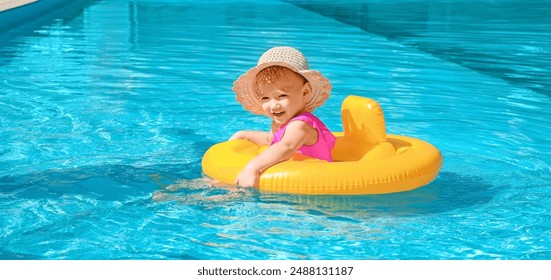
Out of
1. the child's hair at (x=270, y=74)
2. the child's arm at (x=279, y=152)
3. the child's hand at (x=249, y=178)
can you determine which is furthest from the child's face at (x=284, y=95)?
the child's hand at (x=249, y=178)

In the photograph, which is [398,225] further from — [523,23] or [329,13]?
[329,13]

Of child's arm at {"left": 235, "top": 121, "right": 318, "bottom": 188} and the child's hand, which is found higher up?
child's arm at {"left": 235, "top": 121, "right": 318, "bottom": 188}

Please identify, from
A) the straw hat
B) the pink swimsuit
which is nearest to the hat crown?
the straw hat

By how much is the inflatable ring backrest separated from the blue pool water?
35cm

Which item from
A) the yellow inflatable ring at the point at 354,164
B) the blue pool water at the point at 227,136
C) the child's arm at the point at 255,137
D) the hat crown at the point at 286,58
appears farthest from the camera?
the child's arm at the point at 255,137

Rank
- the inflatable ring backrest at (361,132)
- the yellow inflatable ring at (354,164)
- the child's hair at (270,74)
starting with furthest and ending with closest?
the inflatable ring backrest at (361,132)
the child's hair at (270,74)
the yellow inflatable ring at (354,164)

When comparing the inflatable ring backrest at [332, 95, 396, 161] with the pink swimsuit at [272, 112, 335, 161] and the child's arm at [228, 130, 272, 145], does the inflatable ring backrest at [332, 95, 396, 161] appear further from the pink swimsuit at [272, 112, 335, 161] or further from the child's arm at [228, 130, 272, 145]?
the child's arm at [228, 130, 272, 145]

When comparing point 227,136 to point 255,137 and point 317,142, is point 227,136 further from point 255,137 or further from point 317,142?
point 317,142

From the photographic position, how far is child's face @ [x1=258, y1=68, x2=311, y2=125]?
14.7 ft

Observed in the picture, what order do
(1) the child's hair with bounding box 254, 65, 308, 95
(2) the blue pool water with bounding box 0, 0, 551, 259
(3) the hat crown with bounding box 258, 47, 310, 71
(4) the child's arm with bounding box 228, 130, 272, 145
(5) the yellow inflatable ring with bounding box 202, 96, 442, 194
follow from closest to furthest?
(2) the blue pool water with bounding box 0, 0, 551, 259
(5) the yellow inflatable ring with bounding box 202, 96, 442, 194
(3) the hat crown with bounding box 258, 47, 310, 71
(1) the child's hair with bounding box 254, 65, 308, 95
(4) the child's arm with bounding box 228, 130, 272, 145

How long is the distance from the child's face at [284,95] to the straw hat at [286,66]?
58 mm

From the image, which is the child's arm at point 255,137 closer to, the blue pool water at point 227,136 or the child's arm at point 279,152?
the blue pool water at point 227,136

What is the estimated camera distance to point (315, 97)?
4582 millimetres

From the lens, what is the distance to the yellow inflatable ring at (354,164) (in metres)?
4.23
